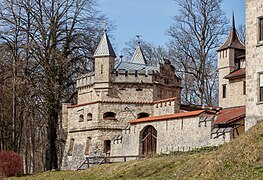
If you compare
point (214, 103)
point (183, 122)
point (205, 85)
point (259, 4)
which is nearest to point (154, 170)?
point (183, 122)

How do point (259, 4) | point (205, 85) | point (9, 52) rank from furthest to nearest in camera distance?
1. point (205, 85)
2. point (9, 52)
3. point (259, 4)

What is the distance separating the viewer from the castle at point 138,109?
Result: 2827 centimetres

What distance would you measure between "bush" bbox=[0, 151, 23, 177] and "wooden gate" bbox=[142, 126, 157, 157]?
6773 mm

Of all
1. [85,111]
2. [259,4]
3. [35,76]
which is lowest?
[85,111]

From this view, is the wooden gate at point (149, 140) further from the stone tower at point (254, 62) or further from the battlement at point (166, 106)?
the stone tower at point (254, 62)

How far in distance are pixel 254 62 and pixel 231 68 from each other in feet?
31.9

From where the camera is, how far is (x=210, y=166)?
672 inches

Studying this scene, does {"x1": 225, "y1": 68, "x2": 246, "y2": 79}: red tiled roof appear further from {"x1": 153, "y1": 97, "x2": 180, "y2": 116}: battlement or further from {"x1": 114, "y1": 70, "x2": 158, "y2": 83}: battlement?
{"x1": 153, "y1": 97, "x2": 180, "y2": 116}: battlement

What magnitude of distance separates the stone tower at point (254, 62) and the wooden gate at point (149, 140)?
20.4 feet

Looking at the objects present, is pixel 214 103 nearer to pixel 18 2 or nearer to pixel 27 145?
pixel 27 145

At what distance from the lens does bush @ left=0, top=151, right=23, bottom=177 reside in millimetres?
28594

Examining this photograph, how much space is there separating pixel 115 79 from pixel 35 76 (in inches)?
197

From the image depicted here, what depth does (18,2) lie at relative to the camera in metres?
34.5

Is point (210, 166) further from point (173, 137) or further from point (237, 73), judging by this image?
point (237, 73)
